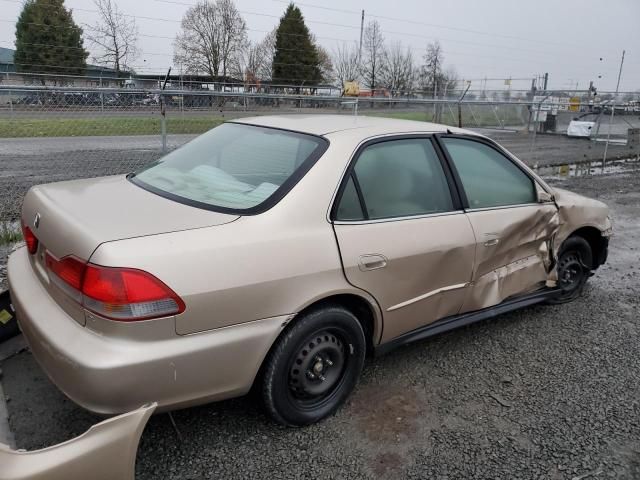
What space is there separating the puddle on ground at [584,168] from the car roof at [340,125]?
9.29 m

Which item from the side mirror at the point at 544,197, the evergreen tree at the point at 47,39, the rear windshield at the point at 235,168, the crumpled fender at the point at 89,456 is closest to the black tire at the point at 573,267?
the side mirror at the point at 544,197

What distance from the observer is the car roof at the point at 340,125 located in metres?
3.13

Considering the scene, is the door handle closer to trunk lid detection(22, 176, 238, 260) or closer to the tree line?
trunk lid detection(22, 176, 238, 260)

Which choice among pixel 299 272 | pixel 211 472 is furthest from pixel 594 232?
pixel 211 472

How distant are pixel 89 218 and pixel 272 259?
86 centimetres

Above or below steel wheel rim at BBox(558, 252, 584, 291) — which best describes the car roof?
above

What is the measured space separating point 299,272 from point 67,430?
1462 millimetres

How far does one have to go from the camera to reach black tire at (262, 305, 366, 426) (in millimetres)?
2561

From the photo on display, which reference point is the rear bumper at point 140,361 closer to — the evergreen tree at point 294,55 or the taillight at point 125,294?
the taillight at point 125,294

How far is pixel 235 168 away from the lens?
3062mm

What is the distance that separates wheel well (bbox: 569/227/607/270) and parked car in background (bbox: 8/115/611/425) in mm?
865

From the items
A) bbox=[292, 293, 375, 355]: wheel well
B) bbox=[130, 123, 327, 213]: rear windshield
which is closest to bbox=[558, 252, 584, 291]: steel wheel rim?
bbox=[292, 293, 375, 355]: wheel well

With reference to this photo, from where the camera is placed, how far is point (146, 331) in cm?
212

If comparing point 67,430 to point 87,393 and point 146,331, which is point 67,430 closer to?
point 87,393
